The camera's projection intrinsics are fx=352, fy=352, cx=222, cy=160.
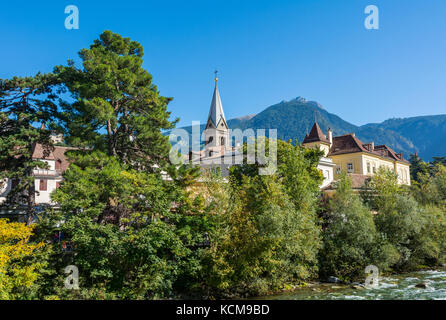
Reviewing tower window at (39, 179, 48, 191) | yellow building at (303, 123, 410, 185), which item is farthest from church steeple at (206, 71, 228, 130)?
tower window at (39, 179, 48, 191)

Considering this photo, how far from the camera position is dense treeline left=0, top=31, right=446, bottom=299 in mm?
21594

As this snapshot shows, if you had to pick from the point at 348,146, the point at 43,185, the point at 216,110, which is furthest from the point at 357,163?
the point at 43,185

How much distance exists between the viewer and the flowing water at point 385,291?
2348cm

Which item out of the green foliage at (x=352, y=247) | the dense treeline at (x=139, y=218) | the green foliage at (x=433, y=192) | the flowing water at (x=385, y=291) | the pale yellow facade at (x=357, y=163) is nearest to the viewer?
the dense treeline at (x=139, y=218)

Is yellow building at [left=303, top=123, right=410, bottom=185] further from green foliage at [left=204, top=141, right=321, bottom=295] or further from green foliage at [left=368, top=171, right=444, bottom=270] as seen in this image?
green foliage at [left=204, top=141, right=321, bottom=295]

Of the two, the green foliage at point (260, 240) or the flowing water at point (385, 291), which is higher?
the green foliage at point (260, 240)

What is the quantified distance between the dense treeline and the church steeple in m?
48.0

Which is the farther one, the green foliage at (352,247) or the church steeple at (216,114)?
the church steeple at (216,114)

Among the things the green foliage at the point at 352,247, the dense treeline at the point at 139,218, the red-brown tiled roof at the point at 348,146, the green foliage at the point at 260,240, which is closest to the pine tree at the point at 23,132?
the dense treeline at the point at 139,218

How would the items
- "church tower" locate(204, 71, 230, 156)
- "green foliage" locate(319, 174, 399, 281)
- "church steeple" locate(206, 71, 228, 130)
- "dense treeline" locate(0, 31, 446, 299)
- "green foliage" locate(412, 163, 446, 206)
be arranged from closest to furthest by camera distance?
"dense treeline" locate(0, 31, 446, 299) < "green foliage" locate(319, 174, 399, 281) < "green foliage" locate(412, 163, 446, 206) < "church tower" locate(204, 71, 230, 156) < "church steeple" locate(206, 71, 228, 130)

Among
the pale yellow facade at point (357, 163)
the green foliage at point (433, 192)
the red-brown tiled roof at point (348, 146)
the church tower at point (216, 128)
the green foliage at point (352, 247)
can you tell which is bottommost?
the green foliage at point (352, 247)

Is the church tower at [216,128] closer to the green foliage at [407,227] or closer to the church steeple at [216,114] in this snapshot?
the church steeple at [216,114]
